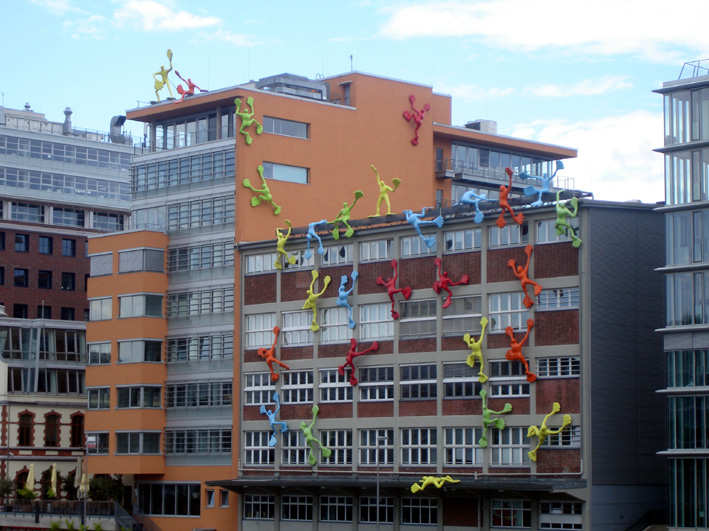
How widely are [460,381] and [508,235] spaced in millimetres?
8989

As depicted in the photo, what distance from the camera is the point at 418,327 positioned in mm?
84250

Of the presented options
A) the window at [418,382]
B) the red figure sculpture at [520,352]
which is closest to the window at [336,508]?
the window at [418,382]

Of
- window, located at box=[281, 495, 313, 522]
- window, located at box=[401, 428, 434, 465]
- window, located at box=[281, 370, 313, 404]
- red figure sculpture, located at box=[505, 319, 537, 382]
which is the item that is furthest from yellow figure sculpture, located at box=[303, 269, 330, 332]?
red figure sculpture, located at box=[505, 319, 537, 382]

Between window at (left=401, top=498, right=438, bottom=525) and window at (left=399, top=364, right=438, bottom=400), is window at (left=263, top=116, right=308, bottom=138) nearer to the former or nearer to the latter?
window at (left=399, top=364, right=438, bottom=400)

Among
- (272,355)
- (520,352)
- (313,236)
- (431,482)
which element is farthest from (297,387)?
(520,352)

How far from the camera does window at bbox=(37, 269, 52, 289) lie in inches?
5468

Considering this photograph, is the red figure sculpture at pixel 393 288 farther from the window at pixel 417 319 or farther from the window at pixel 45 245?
the window at pixel 45 245

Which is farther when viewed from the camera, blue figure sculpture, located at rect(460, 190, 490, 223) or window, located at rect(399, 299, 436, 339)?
window, located at rect(399, 299, 436, 339)

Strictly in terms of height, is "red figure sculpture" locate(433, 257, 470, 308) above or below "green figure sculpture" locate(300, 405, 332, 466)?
above

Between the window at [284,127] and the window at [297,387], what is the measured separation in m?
17.5

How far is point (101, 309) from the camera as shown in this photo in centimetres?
10212

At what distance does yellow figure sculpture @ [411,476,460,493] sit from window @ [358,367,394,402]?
6627 millimetres

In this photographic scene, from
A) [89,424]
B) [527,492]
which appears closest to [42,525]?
[89,424]

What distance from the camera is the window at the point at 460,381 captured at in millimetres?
80688
